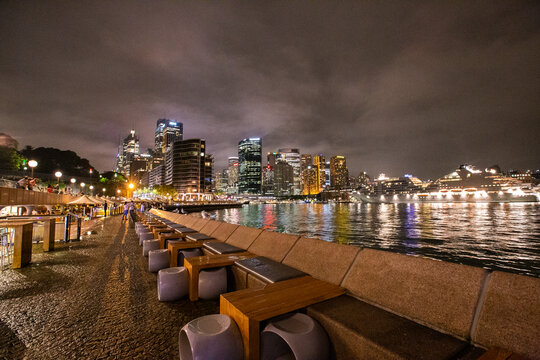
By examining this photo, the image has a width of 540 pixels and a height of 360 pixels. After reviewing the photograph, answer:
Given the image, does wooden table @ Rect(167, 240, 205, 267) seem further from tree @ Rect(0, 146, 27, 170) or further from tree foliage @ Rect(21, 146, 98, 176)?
tree foliage @ Rect(21, 146, 98, 176)

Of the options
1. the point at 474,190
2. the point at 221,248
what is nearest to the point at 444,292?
the point at 221,248

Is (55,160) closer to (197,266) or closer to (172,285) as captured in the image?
(172,285)

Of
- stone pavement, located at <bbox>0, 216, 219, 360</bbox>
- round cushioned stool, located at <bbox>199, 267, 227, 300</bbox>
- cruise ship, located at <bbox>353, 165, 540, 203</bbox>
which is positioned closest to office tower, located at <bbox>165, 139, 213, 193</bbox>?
cruise ship, located at <bbox>353, 165, 540, 203</bbox>

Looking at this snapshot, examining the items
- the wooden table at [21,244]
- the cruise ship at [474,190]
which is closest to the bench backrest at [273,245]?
the wooden table at [21,244]

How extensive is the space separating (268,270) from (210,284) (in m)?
1.19

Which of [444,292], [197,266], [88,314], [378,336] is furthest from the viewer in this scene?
[197,266]

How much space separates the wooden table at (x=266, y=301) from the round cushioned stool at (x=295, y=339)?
9 centimetres

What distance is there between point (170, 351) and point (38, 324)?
211 centimetres

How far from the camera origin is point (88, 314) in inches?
137

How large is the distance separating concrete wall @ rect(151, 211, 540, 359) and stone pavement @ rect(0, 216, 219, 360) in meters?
1.31

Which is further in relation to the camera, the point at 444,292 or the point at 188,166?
the point at 188,166

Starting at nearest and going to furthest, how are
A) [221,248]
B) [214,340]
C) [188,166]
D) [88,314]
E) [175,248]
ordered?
[214,340] < [88,314] < [221,248] < [175,248] < [188,166]

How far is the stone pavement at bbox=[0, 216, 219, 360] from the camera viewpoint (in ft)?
8.74

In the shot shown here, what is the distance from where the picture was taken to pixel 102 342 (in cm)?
280
